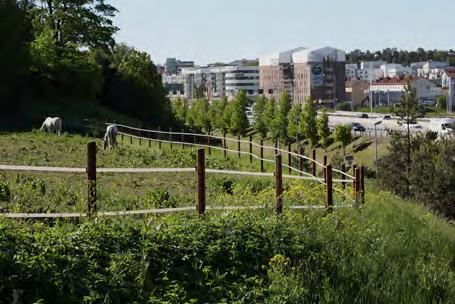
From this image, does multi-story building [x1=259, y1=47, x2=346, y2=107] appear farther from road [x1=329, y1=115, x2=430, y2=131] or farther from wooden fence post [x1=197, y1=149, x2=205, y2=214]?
wooden fence post [x1=197, y1=149, x2=205, y2=214]

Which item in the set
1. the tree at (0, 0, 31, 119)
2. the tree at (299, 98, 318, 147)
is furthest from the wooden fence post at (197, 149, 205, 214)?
the tree at (299, 98, 318, 147)

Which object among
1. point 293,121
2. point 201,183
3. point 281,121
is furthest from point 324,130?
point 201,183

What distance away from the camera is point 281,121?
91.1 meters

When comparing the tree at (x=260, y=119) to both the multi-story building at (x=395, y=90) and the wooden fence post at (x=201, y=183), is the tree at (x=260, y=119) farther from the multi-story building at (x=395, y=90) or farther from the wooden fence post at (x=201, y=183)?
the wooden fence post at (x=201, y=183)

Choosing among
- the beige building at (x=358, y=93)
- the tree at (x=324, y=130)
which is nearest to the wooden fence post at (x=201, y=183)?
the tree at (x=324, y=130)

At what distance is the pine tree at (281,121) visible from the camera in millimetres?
90062

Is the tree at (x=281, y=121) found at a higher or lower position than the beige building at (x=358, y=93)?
lower

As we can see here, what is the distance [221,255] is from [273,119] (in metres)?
87.7

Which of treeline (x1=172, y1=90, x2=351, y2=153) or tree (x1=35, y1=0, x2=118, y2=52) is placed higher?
tree (x1=35, y1=0, x2=118, y2=52)

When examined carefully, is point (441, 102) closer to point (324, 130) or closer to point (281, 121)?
point (281, 121)

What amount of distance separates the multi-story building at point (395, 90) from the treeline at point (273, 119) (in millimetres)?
71083

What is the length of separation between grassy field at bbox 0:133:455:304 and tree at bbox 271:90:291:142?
260 feet

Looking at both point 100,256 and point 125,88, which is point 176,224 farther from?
point 125,88

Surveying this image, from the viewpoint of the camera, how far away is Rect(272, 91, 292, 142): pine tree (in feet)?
295
